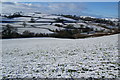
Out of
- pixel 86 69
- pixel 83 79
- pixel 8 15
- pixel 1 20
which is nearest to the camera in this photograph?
pixel 83 79

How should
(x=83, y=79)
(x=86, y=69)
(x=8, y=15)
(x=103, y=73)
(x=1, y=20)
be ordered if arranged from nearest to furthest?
(x=83, y=79)
(x=103, y=73)
(x=86, y=69)
(x=1, y=20)
(x=8, y=15)

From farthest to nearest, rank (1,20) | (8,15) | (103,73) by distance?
(8,15), (1,20), (103,73)

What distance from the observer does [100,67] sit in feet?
19.3

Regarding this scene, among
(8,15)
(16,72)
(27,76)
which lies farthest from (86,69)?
(8,15)

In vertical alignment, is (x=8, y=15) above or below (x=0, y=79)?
above

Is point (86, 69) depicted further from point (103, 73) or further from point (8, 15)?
point (8, 15)

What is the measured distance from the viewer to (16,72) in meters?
5.86

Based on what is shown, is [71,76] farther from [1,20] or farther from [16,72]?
[1,20]

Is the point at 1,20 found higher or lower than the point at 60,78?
higher

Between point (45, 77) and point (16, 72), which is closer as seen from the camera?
point (45, 77)

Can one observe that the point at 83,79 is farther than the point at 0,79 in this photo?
No

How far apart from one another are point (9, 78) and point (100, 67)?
4287mm

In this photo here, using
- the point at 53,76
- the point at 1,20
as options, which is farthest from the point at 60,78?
the point at 1,20

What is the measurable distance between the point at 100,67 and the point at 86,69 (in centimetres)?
75
